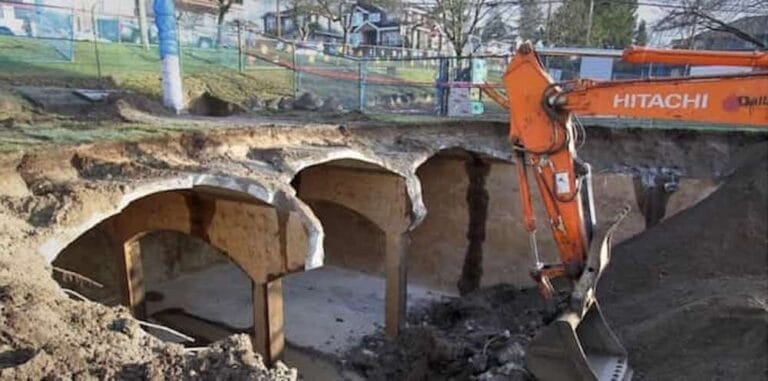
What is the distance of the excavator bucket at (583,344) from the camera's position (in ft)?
20.7

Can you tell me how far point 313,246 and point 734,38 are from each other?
1743 centimetres

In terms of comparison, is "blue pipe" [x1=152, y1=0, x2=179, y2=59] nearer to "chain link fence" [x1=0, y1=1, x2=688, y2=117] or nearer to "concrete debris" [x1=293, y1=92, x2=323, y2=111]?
"chain link fence" [x1=0, y1=1, x2=688, y2=117]

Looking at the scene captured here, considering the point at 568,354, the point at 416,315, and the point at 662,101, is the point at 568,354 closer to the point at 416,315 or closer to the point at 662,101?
the point at 662,101

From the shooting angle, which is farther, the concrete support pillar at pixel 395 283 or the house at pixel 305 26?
the house at pixel 305 26

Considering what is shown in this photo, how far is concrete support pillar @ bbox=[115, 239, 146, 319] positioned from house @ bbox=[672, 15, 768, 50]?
16.2m

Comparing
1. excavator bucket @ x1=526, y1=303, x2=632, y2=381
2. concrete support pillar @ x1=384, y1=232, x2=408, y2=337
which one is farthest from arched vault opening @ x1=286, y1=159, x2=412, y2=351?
excavator bucket @ x1=526, y1=303, x2=632, y2=381

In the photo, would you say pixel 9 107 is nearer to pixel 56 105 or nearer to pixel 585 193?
pixel 56 105

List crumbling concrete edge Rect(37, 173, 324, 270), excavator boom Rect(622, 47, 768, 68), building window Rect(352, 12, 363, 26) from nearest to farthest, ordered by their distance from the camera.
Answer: excavator boom Rect(622, 47, 768, 68) < crumbling concrete edge Rect(37, 173, 324, 270) < building window Rect(352, 12, 363, 26)

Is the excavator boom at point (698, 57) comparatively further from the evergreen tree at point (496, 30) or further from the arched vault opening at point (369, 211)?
the evergreen tree at point (496, 30)

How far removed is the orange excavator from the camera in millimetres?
6152

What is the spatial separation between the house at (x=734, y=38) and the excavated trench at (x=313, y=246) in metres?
5.19

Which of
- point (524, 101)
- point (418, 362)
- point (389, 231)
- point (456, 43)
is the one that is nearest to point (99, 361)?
point (524, 101)

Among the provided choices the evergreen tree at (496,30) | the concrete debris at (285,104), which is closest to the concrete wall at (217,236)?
the concrete debris at (285,104)

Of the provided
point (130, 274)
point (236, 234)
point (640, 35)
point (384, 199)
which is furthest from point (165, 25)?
point (640, 35)
